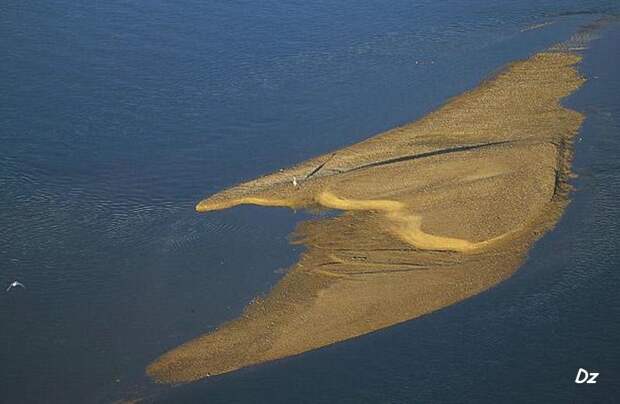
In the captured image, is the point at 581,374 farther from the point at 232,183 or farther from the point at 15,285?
the point at 15,285

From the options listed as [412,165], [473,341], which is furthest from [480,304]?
[412,165]

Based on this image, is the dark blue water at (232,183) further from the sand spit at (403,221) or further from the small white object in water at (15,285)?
the sand spit at (403,221)

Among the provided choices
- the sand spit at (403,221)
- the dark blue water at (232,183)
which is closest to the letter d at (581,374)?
the dark blue water at (232,183)

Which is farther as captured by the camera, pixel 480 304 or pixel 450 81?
pixel 450 81

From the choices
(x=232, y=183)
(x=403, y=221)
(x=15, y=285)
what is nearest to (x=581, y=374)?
(x=403, y=221)

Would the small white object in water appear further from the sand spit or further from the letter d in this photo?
the letter d


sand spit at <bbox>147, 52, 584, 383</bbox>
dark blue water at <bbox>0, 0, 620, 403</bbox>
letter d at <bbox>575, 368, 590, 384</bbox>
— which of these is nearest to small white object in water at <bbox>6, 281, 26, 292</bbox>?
dark blue water at <bbox>0, 0, 620, 403</bbox>

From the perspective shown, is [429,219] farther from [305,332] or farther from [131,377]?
[131,377]
